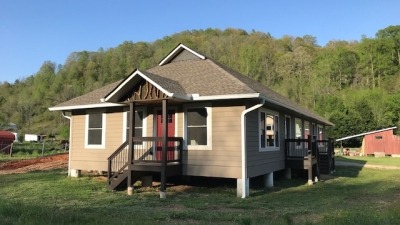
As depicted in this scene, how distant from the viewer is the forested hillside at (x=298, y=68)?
5509 cm

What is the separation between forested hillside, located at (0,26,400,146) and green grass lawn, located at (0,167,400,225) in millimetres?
39074

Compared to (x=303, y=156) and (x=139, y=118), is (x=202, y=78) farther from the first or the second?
(x=303, y=156)

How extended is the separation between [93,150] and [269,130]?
703 cm

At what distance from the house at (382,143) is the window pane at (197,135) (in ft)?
123

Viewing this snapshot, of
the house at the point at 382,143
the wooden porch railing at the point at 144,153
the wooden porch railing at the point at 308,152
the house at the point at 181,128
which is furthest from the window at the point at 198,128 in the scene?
the house at the point at 382,143

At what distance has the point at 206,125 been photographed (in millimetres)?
12211

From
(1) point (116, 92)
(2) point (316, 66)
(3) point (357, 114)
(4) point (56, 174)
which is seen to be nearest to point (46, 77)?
(2) point (316, 66)

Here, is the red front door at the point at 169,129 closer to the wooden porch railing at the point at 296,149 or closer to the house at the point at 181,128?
the house at the point at 181,128

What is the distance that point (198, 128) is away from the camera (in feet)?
40.7

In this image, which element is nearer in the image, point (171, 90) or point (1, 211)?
point (1, 211)

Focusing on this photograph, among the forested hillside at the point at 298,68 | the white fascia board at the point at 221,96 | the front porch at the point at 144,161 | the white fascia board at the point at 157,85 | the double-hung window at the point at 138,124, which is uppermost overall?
the forested hillside at the point at 298,68

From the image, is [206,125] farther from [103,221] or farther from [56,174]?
[56,174]

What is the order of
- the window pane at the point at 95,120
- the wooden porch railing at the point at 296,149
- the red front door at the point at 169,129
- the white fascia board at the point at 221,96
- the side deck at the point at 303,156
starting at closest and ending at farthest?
the white fascia board at the point at 221,96
the red front door at the point at 169,129
the window pane at the point at 95,120
the side deck at the point at 303,156
the wooden porch railing at the point at 296,149

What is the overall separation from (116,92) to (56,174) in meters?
6.85
